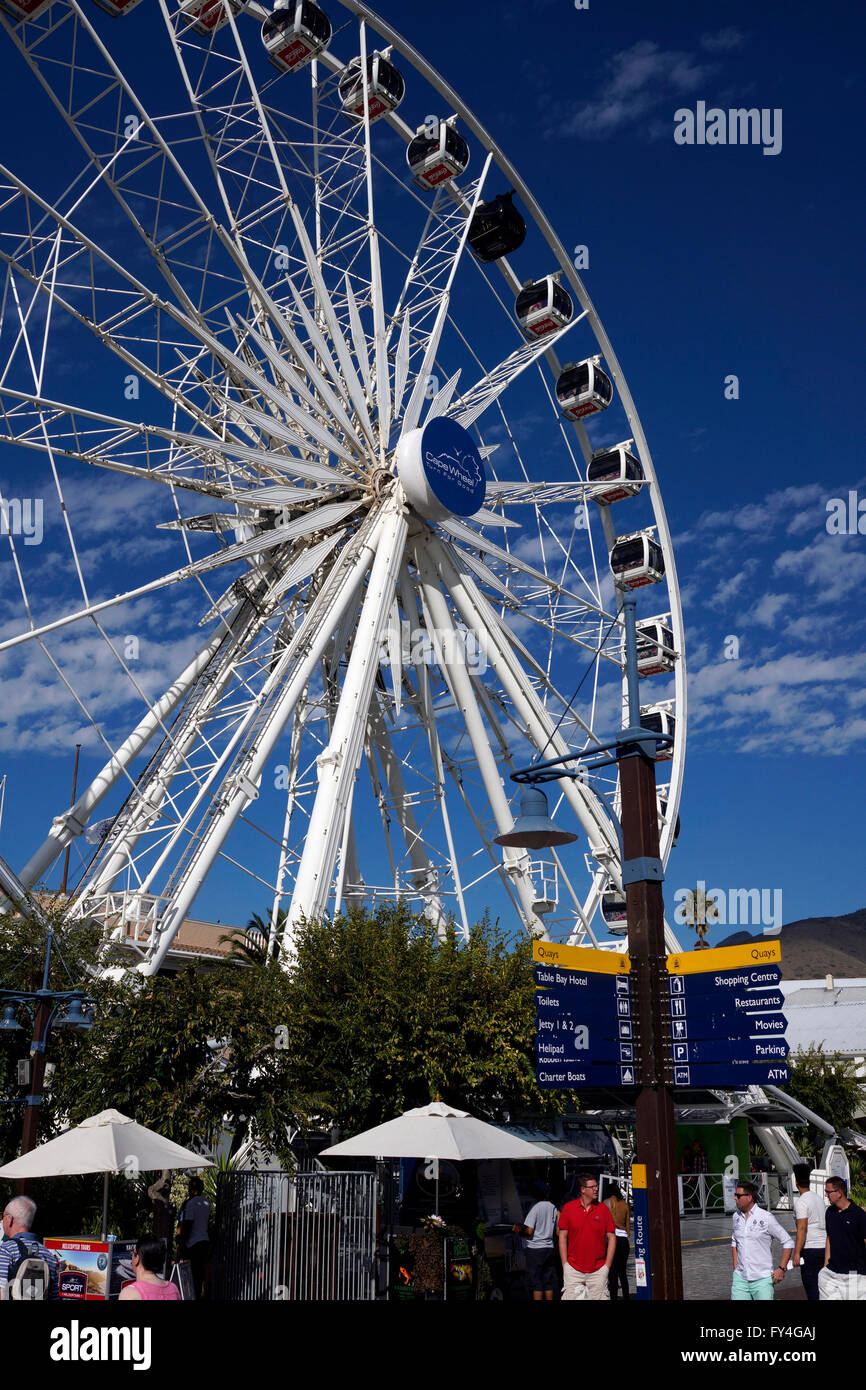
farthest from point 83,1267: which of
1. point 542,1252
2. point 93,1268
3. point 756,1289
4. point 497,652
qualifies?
point 497,652

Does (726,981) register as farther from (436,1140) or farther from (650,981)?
(436,1140)

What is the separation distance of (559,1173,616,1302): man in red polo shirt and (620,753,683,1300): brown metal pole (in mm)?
1064

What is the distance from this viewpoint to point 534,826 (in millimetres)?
12383

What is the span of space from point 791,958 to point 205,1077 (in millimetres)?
178228

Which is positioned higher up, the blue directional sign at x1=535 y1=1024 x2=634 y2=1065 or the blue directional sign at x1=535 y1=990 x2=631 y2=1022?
the blue directional sign at x1=535 y1=990 x2=631 y2=1022

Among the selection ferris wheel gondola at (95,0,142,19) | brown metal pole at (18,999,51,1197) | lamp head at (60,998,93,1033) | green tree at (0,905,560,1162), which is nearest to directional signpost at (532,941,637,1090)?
green tree at (0,905,560,1162)

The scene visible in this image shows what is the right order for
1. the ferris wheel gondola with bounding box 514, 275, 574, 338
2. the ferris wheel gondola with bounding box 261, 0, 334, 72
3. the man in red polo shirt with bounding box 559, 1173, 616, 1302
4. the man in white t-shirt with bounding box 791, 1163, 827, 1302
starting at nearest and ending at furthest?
the man in red polo shirt with bounding box 559, 1173, 616, 1302 → the man in white t-shirt with bounding box 791, 1163, 827, 1302 → the ferris wheel gondola with bounding box 261, 0, 334, 72 → the ferris wheel gondola with bounding box 514, 275, 574, 338

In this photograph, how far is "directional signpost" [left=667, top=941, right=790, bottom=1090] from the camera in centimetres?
930

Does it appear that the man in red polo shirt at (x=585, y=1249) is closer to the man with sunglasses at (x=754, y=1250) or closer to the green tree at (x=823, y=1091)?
the man with sunglasses at (x=754, y=1250)

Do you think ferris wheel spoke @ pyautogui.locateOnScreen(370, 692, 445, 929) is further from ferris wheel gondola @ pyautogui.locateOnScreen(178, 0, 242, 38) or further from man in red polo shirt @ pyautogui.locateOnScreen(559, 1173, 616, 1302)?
man in red polo shirt @ pyautogui.locateOnScreen(559, 1173, 616, 1302)

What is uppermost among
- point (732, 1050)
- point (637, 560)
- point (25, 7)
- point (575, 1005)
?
point (25, 7)

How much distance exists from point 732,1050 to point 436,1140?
18.4 ft
